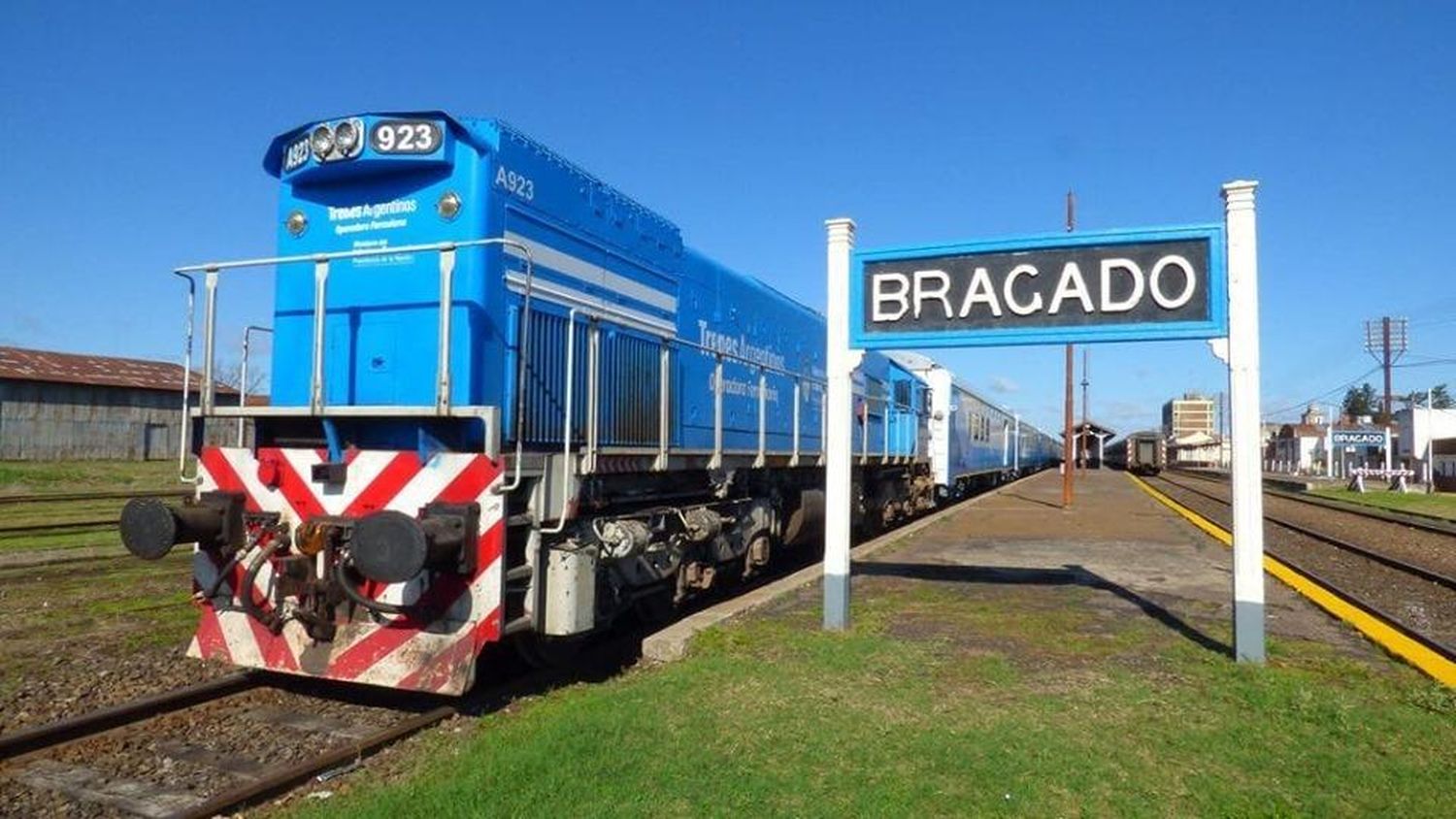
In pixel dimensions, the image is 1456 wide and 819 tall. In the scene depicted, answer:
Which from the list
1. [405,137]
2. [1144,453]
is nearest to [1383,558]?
[405,137]

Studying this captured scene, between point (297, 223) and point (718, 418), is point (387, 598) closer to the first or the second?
point (297, 223)

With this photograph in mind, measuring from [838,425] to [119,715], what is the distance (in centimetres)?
509

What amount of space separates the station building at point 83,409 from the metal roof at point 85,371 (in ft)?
0.11

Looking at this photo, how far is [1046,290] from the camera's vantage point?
23.1 feet

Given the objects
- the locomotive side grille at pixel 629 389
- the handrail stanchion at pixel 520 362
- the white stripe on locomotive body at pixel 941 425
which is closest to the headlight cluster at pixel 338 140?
the handrail stanchion at pixel 520 362

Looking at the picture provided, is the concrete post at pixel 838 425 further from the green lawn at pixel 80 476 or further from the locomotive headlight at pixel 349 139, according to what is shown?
the green lawn at pixel 80 476

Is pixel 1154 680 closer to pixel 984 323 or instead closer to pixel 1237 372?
pixel 1237 372

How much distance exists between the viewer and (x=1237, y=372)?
21.1ft

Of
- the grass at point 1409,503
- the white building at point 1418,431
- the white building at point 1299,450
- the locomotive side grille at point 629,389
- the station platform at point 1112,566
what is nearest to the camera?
the locomotive side grille at point 629,389

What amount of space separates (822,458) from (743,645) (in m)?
5.26

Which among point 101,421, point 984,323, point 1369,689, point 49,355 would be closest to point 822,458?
point 984,323

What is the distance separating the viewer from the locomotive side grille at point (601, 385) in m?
6.61

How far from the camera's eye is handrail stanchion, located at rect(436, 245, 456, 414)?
18.2ft

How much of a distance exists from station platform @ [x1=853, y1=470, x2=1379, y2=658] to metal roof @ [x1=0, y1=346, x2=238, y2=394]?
29454mm
